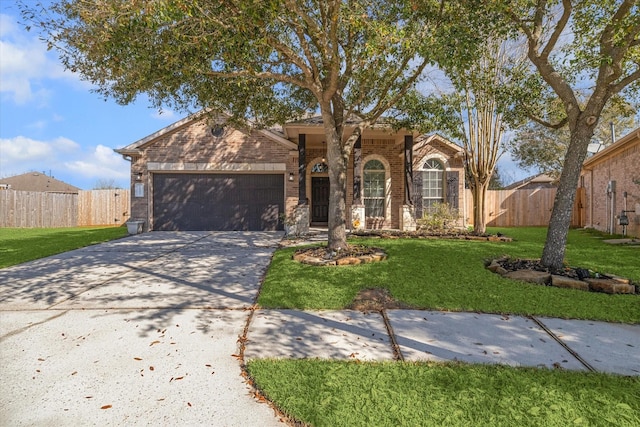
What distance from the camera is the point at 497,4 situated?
526 centimetres

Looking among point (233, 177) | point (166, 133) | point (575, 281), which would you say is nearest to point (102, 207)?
point (166, 133)

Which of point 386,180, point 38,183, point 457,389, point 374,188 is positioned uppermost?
point 38,183

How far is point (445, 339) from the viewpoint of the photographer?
3332 mm

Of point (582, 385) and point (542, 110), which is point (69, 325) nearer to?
point (582, 385)

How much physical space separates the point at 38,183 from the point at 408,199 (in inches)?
1587

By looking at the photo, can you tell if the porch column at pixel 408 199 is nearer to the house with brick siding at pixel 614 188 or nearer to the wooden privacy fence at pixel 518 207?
the wooden privacy fence at pixel 518 207

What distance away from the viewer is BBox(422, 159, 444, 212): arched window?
1491cm

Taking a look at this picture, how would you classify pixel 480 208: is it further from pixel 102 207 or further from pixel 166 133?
pixel 102 207

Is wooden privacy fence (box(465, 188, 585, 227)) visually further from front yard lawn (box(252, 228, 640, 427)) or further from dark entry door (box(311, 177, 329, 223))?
front yard lawn (box(252, 228, 640, 427))

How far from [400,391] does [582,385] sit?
1.33 meters

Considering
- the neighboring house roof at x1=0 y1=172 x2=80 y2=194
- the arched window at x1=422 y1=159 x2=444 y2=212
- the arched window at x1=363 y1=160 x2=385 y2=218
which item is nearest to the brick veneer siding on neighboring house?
the arched window at x1=363 y1=160 x2=385 y2=218

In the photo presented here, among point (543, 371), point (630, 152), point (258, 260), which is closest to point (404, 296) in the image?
point (543, 371)

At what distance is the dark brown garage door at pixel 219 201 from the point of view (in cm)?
1367

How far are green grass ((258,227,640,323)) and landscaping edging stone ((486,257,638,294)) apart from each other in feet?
0.63
